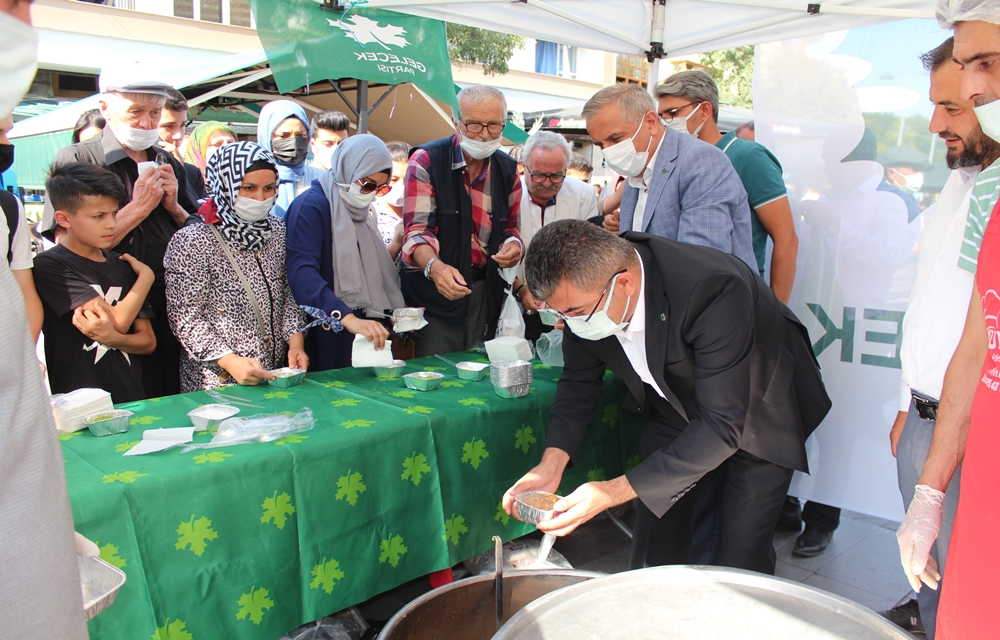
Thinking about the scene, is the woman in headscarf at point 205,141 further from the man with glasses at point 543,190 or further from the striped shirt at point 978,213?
the striped shirt at point 978,213

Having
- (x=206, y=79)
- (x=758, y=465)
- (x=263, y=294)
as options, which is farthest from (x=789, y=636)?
(x=206, y=79)

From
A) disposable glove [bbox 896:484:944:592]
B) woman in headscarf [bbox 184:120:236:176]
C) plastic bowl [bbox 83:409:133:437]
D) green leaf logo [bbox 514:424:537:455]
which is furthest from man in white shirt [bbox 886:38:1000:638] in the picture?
woman in headscarf [bbox 184:120:236:176]

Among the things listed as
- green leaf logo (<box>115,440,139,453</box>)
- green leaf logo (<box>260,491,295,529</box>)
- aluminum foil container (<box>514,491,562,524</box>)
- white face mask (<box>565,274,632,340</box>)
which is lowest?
green leaf logo (<box>260,491,295,529</box>)

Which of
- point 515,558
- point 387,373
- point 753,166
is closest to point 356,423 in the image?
point 387,373

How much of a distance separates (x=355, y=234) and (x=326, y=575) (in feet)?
4.69

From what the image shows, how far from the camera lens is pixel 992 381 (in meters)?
1.00

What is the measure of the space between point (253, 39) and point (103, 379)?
1441 centimetres

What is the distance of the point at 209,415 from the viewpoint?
5.83 feet

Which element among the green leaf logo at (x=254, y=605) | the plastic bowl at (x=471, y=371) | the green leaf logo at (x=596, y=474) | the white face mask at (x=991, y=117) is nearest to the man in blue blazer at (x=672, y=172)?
the plastic bowl at (x=471, y=371)

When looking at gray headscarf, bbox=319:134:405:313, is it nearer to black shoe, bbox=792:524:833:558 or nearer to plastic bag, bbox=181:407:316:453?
plastic bag, bbox=181:407:316:453

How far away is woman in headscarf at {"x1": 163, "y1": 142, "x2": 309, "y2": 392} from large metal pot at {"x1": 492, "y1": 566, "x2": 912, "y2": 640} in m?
1.41

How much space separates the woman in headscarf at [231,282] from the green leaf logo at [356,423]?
0.48m

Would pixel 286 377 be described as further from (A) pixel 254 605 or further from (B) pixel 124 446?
(A) pixel 254 605

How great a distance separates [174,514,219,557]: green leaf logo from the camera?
146 cm
